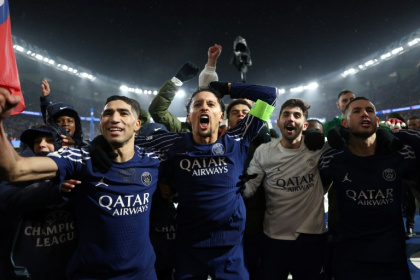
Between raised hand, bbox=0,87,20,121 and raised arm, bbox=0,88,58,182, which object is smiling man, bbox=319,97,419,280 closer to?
raised arm, bbox=0,88,58,182

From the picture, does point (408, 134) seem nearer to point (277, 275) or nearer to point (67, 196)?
point (277, 275)

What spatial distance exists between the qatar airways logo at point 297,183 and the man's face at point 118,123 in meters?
1.37

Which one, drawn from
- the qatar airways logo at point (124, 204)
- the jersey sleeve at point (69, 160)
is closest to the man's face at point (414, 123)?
the qatar airways logo at point (124, 204)

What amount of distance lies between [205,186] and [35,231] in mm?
1223

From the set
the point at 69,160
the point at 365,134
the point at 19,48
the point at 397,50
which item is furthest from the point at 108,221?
the point at 397,50

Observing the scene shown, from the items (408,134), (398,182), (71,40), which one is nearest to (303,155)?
(398,182)

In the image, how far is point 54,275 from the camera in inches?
71.3

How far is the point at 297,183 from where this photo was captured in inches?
91.8

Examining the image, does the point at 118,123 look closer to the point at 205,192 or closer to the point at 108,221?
the point at 108,221

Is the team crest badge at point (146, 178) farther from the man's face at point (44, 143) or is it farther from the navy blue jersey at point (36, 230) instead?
the man's face at point (44, 143)

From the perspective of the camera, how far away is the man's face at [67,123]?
3.20 metres

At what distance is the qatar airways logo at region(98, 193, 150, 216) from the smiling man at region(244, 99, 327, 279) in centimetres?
97

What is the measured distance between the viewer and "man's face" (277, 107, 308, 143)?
8.09 ft

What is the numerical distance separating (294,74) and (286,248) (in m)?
26.7
